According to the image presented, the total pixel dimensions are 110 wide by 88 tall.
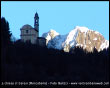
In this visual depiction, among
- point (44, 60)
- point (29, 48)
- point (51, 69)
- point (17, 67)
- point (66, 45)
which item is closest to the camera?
point (17, 67)

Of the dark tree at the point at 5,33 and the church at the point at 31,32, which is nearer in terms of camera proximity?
the dark tree at the point at 5,33

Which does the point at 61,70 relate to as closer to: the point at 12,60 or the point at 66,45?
the point at 12,60

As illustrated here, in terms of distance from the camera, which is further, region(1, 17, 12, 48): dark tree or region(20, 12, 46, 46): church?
region(20, 12, 46, 46): church

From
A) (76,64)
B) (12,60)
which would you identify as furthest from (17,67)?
(76,64)

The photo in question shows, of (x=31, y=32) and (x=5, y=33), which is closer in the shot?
(x=5, y=33)

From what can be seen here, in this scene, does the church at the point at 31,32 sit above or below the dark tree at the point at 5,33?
above

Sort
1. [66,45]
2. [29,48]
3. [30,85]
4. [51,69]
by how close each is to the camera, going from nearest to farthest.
A: [30,85] < [51,69] < [29,48] < [66,45]

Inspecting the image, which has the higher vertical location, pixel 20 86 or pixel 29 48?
pixel 29 48

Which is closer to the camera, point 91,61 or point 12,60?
point 12,60

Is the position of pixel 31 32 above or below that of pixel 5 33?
above

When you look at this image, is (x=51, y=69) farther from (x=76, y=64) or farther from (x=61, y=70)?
(x=76, y=64)

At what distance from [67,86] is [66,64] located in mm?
16889

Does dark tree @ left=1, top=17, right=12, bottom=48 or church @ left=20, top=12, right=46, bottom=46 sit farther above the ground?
church @ left=20, top=12, right=46, bottom=46

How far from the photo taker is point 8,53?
35969 millimetres
